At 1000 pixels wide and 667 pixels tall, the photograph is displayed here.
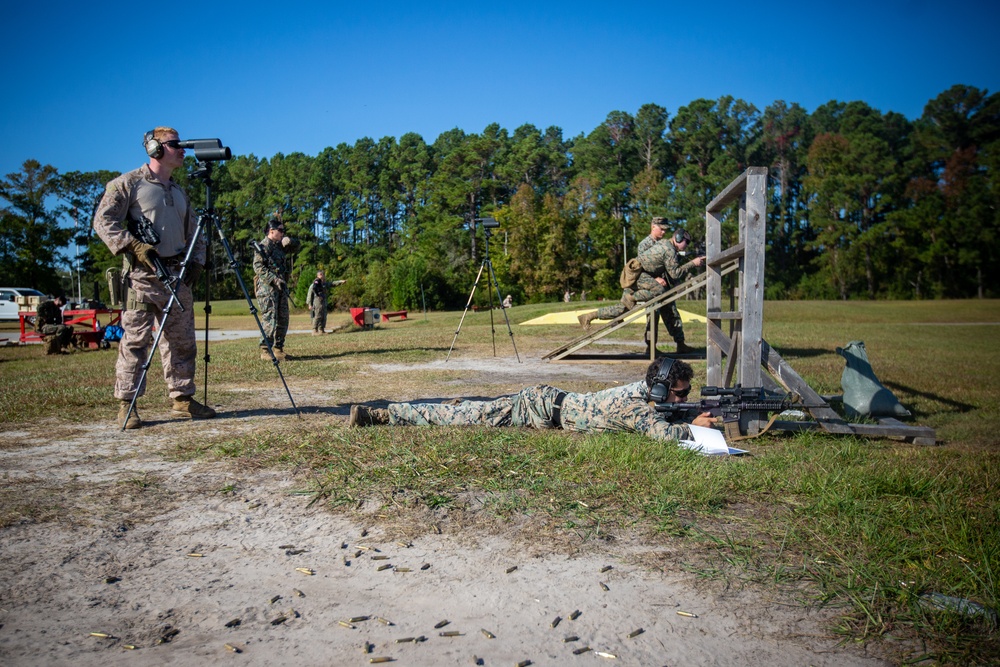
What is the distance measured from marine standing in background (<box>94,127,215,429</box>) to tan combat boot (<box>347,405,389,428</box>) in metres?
1.91

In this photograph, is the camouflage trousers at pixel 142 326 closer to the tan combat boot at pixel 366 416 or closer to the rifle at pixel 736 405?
the tan combat boot at pixel 366 416

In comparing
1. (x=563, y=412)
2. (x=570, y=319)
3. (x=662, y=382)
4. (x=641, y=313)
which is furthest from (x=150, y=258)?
(x=570, y=319)

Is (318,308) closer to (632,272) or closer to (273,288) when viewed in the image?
(273,288)

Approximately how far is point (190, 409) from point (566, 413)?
144 inches

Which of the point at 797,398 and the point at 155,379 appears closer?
the point at 797,398

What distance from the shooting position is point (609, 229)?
61562 mm

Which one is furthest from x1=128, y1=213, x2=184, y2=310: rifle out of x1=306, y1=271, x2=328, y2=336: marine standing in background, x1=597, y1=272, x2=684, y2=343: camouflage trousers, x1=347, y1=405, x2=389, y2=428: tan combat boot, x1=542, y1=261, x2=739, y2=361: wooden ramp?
x1=306, y1=271, x2=328, y2=336: marine standing in background

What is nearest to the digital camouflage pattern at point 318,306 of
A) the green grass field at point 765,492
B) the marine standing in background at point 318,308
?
the marine standing in background at point 318,308

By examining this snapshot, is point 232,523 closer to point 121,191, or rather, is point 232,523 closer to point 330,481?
point 330,481

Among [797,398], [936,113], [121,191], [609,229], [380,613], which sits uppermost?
[936,113]

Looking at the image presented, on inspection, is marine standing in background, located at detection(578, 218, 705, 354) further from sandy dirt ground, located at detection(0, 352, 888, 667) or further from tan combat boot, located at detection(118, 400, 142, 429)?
sandy dirt ground, located at detection(0, 352, 888, 667)

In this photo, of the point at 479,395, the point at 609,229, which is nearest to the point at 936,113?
the point at 609,229

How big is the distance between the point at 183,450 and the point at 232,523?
1763 mm

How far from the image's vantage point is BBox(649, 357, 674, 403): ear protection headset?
219 inches
